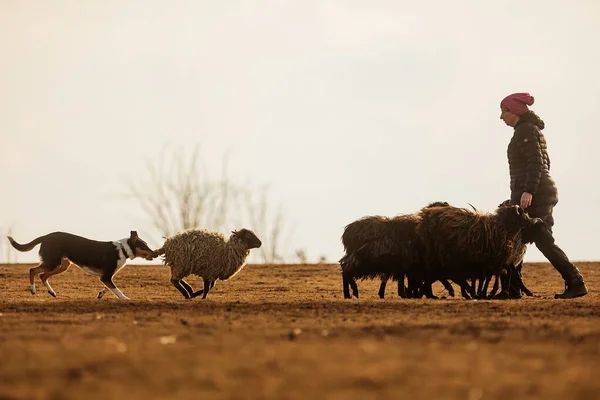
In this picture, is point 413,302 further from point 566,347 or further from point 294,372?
point 294,372

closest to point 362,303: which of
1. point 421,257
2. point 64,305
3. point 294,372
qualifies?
point 421,257

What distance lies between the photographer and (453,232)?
603 inches

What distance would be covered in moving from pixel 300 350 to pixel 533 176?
811cm

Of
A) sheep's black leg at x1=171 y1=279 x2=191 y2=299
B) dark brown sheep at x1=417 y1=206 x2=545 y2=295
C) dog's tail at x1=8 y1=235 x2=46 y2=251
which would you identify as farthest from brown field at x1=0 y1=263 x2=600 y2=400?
dog's tail at x1=8 y1=235 x2=46 y2=251

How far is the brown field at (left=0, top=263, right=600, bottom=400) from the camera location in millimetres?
5879

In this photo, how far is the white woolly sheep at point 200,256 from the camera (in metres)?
16.2

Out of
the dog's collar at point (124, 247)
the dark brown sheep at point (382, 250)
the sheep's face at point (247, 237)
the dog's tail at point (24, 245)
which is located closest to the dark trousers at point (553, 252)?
the dark brown sheep at point (382, 250)

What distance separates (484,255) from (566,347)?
7.25m

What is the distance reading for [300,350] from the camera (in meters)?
7.62

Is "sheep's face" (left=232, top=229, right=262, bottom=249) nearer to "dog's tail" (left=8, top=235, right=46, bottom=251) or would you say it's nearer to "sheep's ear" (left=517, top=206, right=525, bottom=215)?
"dog's tail" (left=8, top=235, right=46, bottom=251)

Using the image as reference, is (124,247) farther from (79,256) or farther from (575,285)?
(575,285)

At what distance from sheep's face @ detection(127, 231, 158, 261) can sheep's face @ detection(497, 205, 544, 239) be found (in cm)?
607

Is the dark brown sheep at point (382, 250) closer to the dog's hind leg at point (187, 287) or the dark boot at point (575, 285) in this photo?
the dark boot at point (575, 285)

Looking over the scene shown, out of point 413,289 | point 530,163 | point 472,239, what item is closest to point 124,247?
point 413,289
